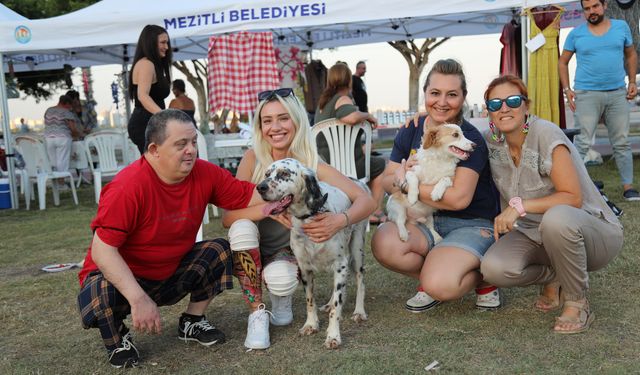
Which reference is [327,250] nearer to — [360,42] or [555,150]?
[555,150]

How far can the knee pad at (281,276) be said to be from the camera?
10.6 ft

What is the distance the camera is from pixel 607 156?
37.3 feet

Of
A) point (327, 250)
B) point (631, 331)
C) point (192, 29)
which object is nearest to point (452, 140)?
point (327, 250)

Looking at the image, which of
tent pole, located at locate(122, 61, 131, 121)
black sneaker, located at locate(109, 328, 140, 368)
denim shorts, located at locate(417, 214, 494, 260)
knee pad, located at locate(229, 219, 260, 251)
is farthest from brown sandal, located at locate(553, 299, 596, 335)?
tent pole, located at locate(122, 61, 131, 121)

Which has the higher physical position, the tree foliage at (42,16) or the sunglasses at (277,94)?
the tree foliage at (42,16)

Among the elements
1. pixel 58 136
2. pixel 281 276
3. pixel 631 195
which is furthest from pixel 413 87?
pixel 281 276

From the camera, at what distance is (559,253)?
2.91 metres

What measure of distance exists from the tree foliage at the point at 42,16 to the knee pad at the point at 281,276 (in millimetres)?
18057

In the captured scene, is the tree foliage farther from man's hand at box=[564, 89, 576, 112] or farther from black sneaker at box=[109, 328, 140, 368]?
black sneaker at box=[109, 328, 140, 368]

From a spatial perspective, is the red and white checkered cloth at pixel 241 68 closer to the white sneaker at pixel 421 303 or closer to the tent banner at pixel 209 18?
the tent banner at pixel 209 18

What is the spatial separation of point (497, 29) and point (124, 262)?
11311 millimetres

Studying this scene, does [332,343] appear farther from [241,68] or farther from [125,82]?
[125,82]

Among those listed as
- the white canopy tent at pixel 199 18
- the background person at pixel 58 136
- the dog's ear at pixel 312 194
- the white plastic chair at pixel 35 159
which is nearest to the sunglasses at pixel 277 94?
the dog's ear at pixel 312 194

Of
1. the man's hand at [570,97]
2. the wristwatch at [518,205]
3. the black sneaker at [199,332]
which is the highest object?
the man's hand at [570,97]
